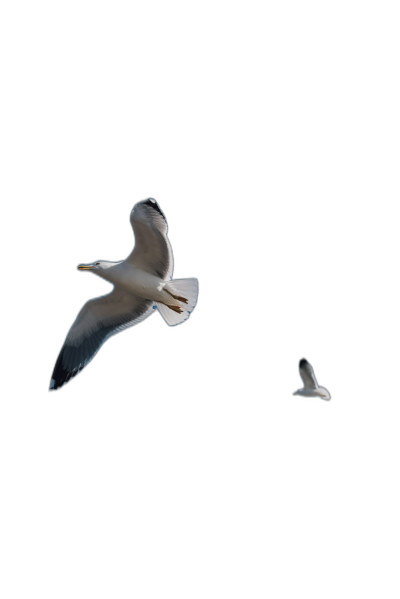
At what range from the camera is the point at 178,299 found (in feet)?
11.9

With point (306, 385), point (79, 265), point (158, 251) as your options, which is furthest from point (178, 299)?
point (306, 385)

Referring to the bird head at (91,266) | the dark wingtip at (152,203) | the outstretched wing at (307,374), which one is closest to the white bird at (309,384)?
the outstretched wing at (307,374)

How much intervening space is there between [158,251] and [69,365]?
899 mm

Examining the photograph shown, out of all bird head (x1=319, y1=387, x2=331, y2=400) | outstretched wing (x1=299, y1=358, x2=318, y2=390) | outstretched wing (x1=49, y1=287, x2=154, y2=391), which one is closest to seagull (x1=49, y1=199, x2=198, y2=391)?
outstretched wing (x1=49, y1=287, x2=154, y2=391)

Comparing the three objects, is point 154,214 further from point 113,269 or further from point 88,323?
point 88,323

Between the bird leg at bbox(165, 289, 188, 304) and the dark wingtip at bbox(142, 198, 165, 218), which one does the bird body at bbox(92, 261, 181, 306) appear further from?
the dark wingtip at bbox(142, 198, 165, 218)

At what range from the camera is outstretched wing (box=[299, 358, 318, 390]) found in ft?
15.6

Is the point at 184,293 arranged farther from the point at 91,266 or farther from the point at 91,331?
the point at 91,331

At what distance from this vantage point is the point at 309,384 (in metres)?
4.85

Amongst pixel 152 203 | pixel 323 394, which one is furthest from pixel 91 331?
pixel 323 394

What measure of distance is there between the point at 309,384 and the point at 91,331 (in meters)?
1.75

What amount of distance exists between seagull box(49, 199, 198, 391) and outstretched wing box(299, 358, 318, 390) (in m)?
1.37

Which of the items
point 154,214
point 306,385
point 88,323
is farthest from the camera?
point 306,385

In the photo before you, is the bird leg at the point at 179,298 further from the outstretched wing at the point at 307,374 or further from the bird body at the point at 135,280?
the outstretched wing at the point at 307,374
